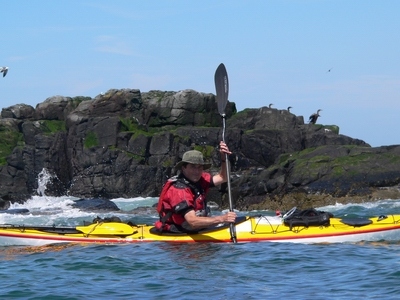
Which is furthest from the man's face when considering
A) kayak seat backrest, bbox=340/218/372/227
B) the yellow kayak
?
kayak seat backrest, bbox=340/218/372/227

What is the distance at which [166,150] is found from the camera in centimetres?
2822

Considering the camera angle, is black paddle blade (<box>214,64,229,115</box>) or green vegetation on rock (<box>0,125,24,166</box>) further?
green vegetation on rock (<box>0,125,24,166</box>)

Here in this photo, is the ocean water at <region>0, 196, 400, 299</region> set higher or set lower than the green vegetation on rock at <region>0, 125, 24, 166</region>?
lower

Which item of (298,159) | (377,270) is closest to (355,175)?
(298,159)

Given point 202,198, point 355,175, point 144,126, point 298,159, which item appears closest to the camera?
point 202,198

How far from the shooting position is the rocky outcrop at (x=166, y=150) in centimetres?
2141

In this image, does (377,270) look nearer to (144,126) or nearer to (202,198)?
(202,198)

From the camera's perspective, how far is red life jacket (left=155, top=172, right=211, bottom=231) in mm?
7625

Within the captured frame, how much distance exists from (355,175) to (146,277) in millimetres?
15769

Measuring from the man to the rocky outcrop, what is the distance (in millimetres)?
12569

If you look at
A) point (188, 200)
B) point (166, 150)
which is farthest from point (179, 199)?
point (166, 150)

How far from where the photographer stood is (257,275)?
6.48m

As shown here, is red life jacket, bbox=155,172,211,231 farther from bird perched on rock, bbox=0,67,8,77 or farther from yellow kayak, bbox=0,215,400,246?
bird perched on rock, bbox=0,67,8,77

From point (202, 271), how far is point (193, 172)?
1.48 metres
